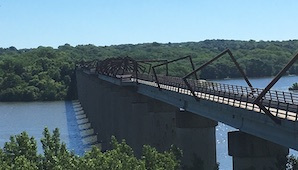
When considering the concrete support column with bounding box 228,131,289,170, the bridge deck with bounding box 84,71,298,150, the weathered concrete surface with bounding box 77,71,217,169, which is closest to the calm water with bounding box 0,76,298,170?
the weathered concrete surface with bounding box 77,71,217,169

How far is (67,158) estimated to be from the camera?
30.5 m

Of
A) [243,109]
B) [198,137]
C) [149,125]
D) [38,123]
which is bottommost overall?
[38,123]

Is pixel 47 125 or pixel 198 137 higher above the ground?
pixel 198 137

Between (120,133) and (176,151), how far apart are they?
2663 centimetres

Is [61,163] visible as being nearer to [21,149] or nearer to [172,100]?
[21,149]

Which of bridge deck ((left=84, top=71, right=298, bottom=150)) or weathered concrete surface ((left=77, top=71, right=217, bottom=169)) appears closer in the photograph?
bridge deck ((left=84, top=71, right=298, bottom=150))

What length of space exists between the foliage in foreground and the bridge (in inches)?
169

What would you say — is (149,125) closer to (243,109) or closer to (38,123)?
(243,109)

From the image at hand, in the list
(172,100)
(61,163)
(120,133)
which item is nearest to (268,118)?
(61,163)

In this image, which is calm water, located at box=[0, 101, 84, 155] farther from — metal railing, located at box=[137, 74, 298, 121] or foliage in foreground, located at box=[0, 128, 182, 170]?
foliage in foreground, located at box=[0, 128, 182, 170]

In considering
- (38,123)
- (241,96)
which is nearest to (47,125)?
(38,123)

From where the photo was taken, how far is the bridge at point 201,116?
26.5m

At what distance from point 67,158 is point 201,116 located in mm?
17149

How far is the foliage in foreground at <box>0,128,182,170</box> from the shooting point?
28970 millimetres
